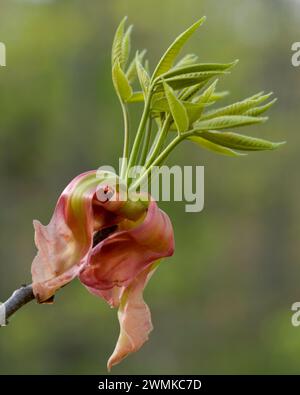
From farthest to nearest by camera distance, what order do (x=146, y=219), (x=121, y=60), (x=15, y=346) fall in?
1. (x=15, y=346)
2. (x=121, y=60)
3. (x=146, y=219)

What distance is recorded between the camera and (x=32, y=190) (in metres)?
10.7

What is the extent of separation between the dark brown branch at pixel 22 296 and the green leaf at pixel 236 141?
19 centimetres

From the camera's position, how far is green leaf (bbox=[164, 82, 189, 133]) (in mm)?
1151

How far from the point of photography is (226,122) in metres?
1.16

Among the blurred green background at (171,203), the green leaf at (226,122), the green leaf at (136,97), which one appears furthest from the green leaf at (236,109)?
the blurred green background at (171,203)

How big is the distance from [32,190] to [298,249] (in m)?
3.67

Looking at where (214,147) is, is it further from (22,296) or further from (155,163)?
(22,296)

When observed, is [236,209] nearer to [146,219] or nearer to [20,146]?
[20,146]

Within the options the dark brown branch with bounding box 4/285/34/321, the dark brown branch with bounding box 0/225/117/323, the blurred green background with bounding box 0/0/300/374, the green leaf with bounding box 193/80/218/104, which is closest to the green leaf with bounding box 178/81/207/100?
the green leaf with bounding box 193/80/218/104

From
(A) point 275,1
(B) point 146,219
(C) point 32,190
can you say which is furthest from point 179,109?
(A) point 275,1

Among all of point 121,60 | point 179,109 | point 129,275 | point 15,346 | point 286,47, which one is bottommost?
point 129,275

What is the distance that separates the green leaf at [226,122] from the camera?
3.82 ft

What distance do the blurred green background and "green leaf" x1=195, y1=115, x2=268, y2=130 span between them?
29.2 feet

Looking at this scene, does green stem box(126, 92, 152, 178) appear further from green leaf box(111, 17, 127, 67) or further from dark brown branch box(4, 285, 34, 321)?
dark brown branch box(4, 285, 34, 321)
